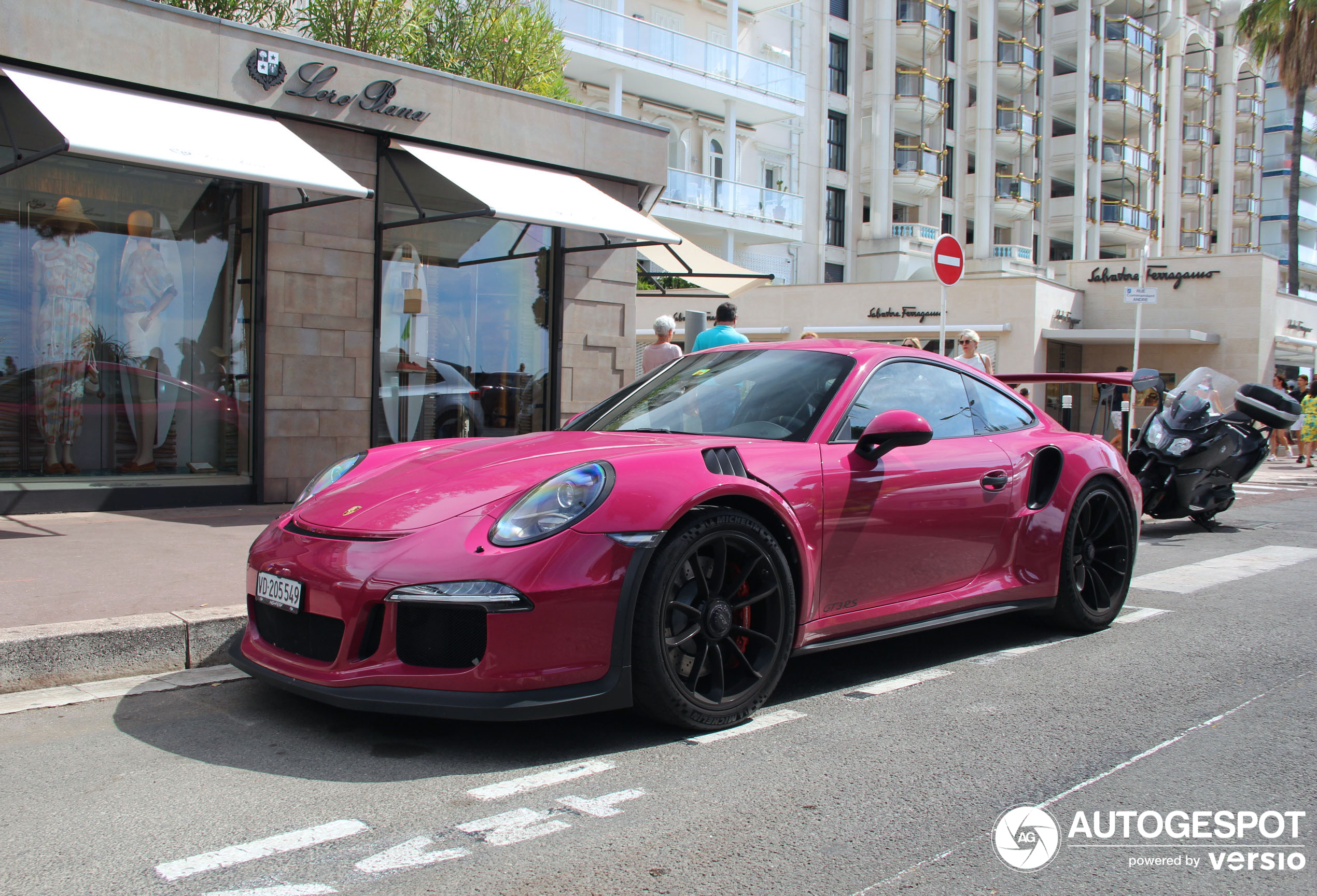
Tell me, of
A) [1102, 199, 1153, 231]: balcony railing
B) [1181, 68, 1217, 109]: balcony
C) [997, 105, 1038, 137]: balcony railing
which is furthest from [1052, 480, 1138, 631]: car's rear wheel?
[1181, 68, 1217, 109]: balcony

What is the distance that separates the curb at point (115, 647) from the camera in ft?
12.9

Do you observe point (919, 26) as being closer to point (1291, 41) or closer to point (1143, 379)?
point (1291, 41)

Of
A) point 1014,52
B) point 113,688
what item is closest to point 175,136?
point 113,688

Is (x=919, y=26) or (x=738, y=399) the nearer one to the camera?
(x=738, y=399)

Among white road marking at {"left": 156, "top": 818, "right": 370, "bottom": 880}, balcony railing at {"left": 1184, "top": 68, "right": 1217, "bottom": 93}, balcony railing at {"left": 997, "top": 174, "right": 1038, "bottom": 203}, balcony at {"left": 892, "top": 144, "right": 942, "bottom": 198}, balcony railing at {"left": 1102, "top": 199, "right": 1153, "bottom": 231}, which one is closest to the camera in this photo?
white road marking at {"left": 156, "top": 818, "right": 370, "bottom": 880}

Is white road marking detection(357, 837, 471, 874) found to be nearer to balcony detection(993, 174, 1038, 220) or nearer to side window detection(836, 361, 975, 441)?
side window detection(836, 361, 975, 441)

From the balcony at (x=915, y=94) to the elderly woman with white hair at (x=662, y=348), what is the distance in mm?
31084

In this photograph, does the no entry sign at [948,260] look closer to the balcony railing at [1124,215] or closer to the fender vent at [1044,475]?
the fender vent at [1044,475]

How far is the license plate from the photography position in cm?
334

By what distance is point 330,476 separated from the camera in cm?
416

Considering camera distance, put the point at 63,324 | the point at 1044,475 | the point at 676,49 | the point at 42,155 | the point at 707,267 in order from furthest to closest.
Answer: the point at 676,49
the point at 707,267
the point at 63,324
the point at 42,155
the point at 1044,475

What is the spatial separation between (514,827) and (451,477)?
130 cm

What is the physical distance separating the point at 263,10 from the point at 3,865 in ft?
48.3

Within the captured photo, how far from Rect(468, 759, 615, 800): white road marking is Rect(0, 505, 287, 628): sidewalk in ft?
7.29
